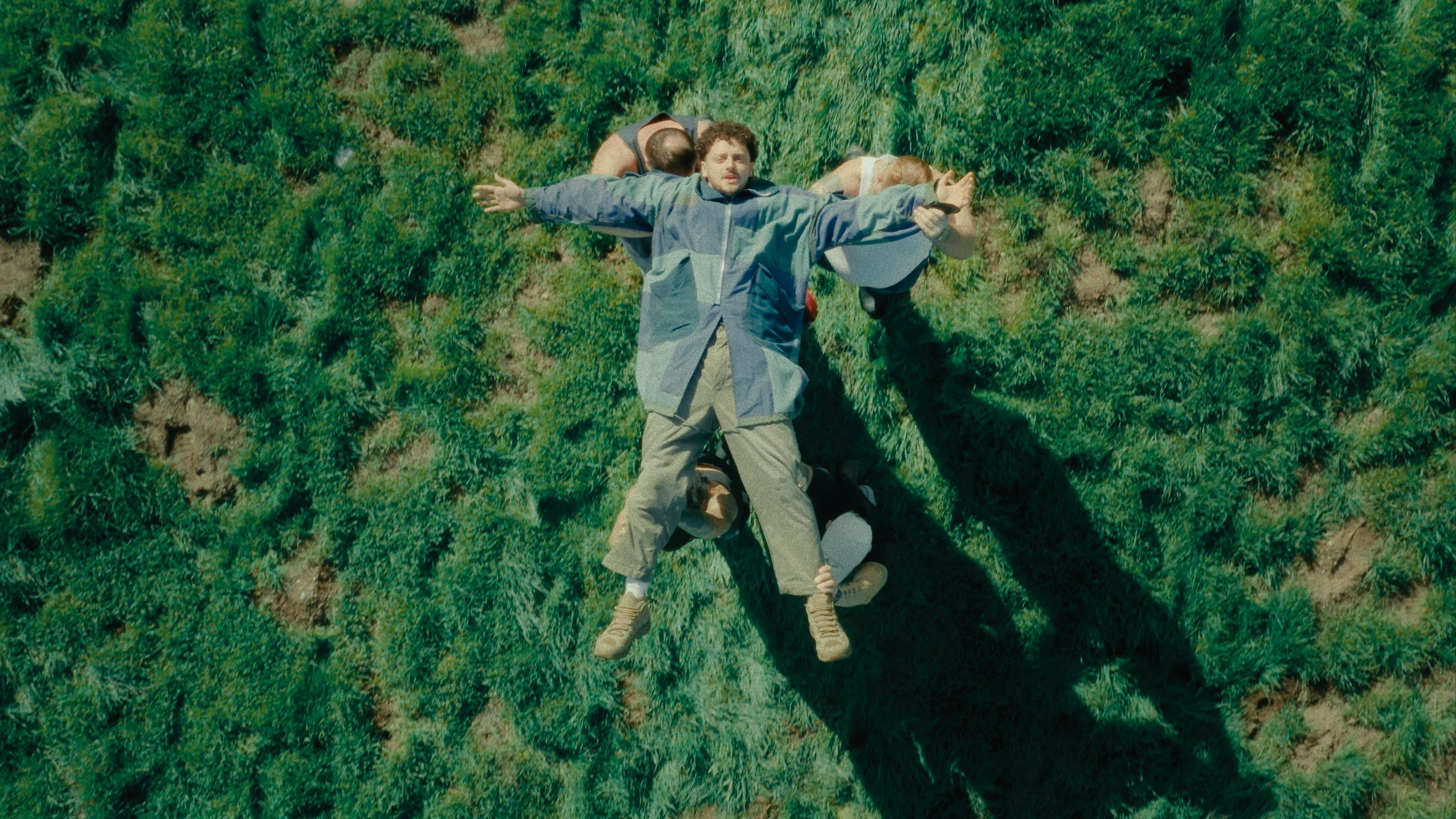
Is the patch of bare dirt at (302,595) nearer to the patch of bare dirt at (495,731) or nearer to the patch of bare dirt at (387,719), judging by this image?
the patch of bare dirt at (387,719)

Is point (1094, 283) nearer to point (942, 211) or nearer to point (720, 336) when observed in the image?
point (942, 211)

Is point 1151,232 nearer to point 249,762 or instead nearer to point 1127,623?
point 1127,623

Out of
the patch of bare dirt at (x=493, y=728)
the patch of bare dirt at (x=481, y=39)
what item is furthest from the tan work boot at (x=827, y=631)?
the patch of bare dirt at (x=481, y=39)

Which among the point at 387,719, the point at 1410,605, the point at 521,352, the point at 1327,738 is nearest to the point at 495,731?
the point at 387,719

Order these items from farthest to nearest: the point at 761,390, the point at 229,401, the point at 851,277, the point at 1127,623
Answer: the point at 229,401
the point at 1127,623
the point at 851,277
the point at 761,390

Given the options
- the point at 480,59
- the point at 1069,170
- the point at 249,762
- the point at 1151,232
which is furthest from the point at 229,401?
the point at 1151,232

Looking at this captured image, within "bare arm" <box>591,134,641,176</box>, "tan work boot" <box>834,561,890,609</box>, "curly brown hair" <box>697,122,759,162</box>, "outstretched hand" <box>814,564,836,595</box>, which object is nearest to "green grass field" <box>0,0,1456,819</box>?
"tan work boot" <box>834,561,890,609</box>

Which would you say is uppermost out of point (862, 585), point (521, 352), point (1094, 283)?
point (1094, 283)
